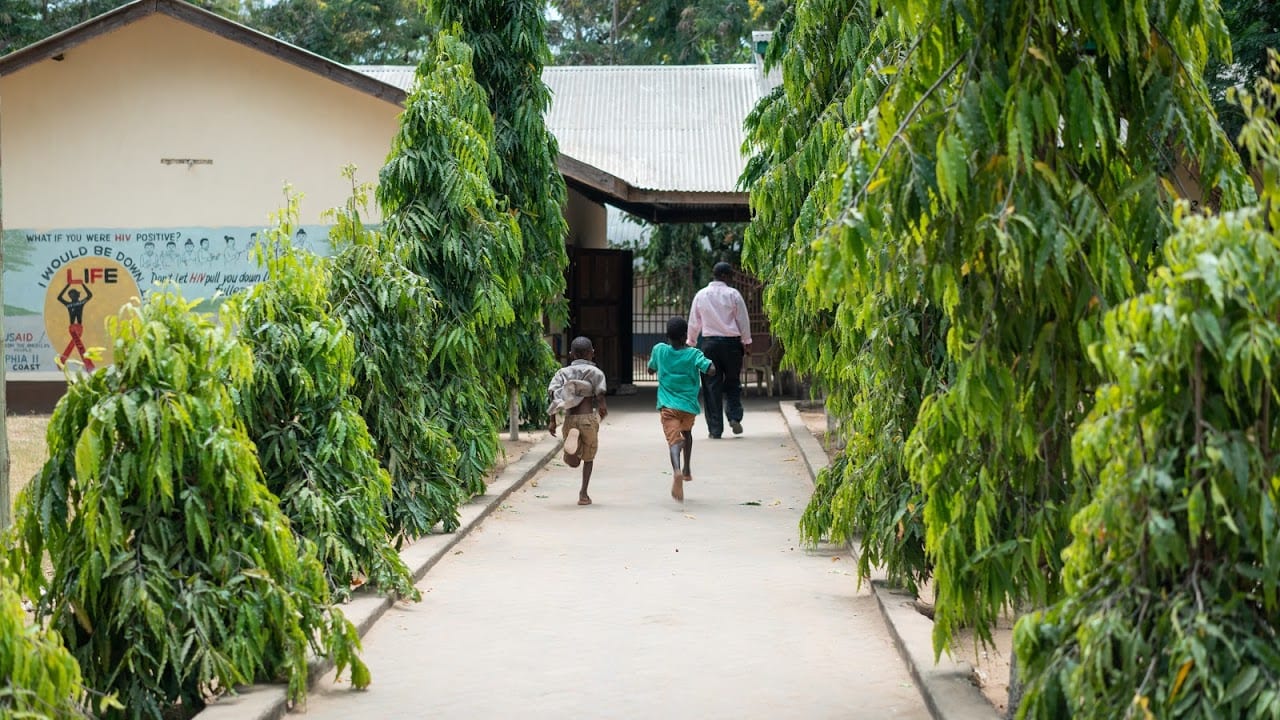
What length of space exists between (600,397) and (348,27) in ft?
99.0

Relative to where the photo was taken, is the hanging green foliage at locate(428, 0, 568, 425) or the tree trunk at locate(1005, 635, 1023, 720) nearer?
the tree trunk at locate(1005, 635, 1023, 720)

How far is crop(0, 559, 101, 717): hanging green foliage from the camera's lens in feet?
14.0

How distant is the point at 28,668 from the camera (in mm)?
4328

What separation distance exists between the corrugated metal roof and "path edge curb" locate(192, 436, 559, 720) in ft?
17.9

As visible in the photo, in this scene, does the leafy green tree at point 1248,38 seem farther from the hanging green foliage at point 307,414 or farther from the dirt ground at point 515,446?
the hanging green foliage at point 307,414

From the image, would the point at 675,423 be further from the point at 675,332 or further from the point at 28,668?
the point at 28,668

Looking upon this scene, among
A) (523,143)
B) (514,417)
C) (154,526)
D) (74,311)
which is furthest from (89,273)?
(154,526)

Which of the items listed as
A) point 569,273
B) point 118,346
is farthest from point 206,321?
point 569,273

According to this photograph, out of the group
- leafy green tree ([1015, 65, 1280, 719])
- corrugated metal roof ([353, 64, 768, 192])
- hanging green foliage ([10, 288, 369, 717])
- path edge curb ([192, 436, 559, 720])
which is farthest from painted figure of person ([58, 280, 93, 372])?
leafy green tree ([1015, 65, 1280, 719])

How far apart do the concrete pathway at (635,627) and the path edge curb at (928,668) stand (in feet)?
0.32

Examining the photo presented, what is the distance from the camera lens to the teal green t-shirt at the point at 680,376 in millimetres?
13492

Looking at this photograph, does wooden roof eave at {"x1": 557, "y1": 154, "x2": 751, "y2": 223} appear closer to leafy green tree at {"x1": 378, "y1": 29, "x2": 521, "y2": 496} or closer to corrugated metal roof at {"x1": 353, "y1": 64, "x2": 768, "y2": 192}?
corrugated metal roof at {"x1": 353, "y1": 64, "x2": 768, "y2": 192}

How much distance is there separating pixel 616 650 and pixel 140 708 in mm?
2679

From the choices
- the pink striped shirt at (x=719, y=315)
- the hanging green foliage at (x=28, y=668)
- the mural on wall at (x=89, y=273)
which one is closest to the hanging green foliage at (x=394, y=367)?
the hanging green foliage at (x=28, y=668)
